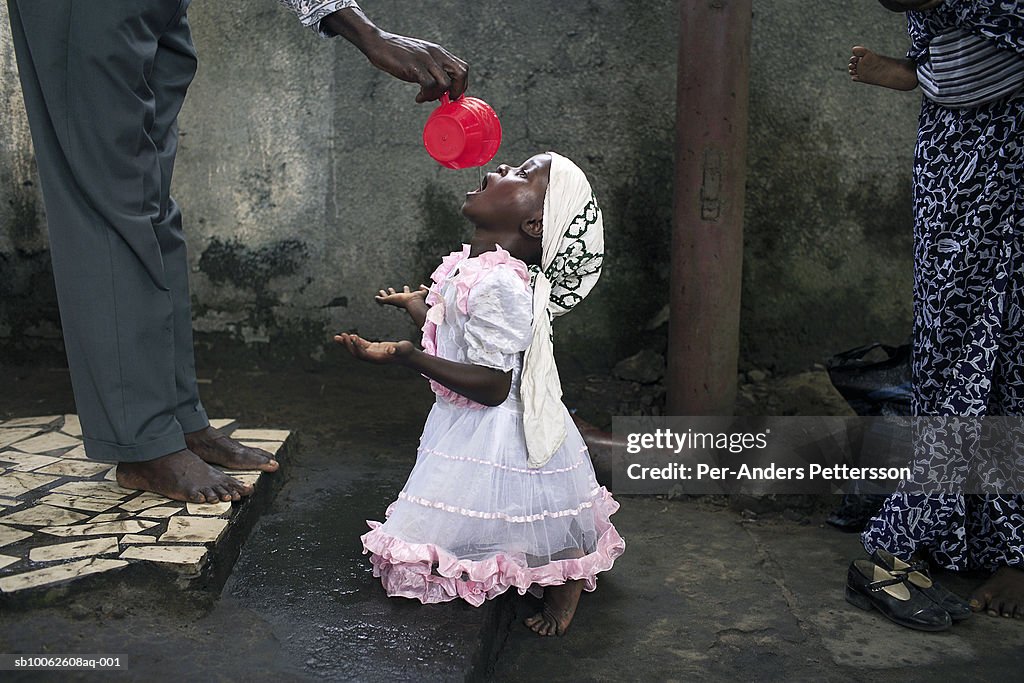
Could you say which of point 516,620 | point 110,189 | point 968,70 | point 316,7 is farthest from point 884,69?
point 110,189

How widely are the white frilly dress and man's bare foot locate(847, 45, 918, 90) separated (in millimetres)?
1169

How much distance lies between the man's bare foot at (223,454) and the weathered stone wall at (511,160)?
63.7 inches

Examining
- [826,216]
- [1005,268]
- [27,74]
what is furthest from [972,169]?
[27,74]

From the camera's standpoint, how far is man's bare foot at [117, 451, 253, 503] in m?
2.55

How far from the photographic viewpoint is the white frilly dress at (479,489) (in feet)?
7.26

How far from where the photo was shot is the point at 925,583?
102 inches

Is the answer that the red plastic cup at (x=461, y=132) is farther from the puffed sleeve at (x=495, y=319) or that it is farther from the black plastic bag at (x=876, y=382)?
the black plastic bag at (x=876, y=382)

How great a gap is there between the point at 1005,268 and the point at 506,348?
4.44ft

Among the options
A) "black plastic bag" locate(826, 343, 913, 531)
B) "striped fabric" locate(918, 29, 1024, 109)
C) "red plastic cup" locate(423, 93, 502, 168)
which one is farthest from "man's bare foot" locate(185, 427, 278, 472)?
"striped fabric" locate(918, 29, 1024, 109)

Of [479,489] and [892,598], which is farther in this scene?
[892,598]

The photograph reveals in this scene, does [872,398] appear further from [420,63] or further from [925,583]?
[420,63]

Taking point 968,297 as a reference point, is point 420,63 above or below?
above

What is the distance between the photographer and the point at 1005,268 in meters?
2.53

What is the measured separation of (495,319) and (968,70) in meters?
1.37
